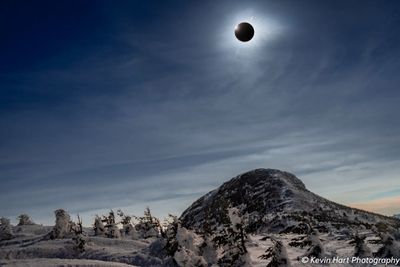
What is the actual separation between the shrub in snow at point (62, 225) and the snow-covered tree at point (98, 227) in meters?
7.71

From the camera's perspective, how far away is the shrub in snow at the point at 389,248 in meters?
36.3

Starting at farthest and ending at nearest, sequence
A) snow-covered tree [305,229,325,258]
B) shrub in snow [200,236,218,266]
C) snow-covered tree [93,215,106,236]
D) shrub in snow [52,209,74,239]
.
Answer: snow-covered tree [93,215,106,236] → shrub in snow [52,209,74,239] → shrub in snow [200,236,218,266] → snow-covered tree [305,229,325,258]

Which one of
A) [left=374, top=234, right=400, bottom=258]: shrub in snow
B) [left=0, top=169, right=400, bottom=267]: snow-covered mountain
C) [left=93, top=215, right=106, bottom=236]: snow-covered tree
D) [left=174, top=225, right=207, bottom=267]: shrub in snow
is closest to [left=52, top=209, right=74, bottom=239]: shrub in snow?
[left=0, top=169, right=400, bottom=267]: snow-covered mountain

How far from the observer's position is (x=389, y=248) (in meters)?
36.8

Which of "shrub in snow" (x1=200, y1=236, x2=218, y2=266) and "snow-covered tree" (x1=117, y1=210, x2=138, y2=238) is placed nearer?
"shrub in snow" (x1=200, y1=236, x2=218, y2=266)

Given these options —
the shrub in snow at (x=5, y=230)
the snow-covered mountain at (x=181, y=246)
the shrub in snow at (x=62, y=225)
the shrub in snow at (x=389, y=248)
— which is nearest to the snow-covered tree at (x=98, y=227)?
the snow-covered mountain at (x=181, y=246)

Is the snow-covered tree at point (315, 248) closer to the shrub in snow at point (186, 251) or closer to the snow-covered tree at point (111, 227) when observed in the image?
the shrub in snow at point (186, 251)

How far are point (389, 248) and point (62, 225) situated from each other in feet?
158

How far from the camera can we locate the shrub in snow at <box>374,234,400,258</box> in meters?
36.3

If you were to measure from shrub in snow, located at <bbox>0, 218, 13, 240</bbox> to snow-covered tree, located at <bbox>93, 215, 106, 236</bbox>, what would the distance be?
14494mm

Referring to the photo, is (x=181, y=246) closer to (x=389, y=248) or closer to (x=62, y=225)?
(x=389, y=248)

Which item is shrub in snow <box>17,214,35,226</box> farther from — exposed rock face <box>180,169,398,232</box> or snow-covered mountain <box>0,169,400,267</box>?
exposed rock face <box>180,169,398,232</box>

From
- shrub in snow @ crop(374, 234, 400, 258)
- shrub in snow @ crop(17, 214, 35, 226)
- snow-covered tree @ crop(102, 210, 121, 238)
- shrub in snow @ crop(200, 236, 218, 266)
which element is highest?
shrub in snow @ crop(17, 214, 35, 226)

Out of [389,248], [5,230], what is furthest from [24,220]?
[389,248]
